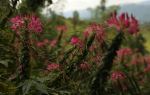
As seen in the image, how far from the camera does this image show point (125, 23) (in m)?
4.31

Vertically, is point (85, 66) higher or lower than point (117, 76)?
higher

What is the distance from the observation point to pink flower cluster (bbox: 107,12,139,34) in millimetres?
4301

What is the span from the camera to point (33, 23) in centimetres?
414

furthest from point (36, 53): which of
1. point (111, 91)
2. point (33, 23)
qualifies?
point (111, 91)

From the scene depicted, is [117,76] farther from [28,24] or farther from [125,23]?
[28,24]

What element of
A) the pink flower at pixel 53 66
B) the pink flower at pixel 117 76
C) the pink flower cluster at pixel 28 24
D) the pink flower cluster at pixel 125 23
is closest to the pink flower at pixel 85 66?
the pink flower at pixel 53 66

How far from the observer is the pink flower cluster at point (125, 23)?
4.30 metres

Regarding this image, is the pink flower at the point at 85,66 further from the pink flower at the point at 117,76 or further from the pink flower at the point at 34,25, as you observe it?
the pink flower at the point at 34,25

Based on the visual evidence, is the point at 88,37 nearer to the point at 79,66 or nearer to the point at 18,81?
the point at 79,66

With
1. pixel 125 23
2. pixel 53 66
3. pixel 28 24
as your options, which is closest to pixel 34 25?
pixel 28 24

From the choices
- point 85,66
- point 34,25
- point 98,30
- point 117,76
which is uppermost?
point 34,25

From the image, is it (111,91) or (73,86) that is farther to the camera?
(111,91)

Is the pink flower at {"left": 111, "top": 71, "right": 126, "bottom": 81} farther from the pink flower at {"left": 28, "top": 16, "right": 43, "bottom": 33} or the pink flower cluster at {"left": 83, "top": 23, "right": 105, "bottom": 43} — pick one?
the pink flower at {"left": 28, "top": 16, "right": 43, "bottom": 33}

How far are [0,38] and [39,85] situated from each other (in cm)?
122
